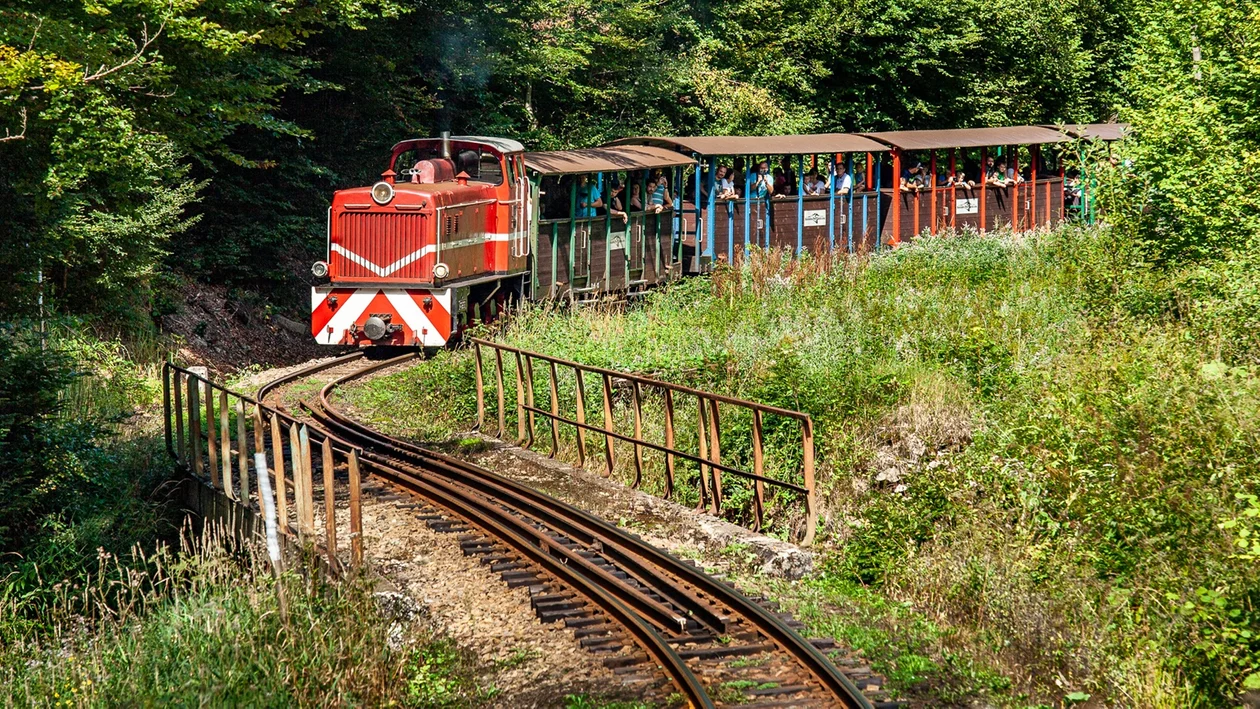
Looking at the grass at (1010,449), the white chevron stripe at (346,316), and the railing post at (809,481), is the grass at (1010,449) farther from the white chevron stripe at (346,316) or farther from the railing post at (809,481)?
the white chevron stripe at (346,316)

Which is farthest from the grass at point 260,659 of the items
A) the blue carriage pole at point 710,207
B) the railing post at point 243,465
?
the blue carriage pole at point 710,207

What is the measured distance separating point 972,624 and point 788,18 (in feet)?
89.4

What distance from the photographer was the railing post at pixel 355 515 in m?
8.33

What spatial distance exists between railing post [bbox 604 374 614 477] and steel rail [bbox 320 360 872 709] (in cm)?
107

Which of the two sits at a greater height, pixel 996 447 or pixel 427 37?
pixel 427 37

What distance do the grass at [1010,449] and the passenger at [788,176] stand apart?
6.94 m

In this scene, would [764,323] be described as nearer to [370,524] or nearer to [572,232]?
[572,232]

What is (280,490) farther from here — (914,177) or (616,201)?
(914,177)

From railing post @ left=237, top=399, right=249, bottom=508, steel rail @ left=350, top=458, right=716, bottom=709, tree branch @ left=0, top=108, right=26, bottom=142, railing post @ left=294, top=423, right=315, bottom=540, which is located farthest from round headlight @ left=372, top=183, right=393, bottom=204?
railing post @ left=294, top=423, right=315, bottom=540

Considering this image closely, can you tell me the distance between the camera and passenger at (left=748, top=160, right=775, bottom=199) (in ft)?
73.8

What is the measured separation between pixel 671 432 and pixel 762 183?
41.2 ft

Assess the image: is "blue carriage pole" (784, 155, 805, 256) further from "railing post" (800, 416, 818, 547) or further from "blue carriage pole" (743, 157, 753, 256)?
"railing post" (800, 416, 818, 547)

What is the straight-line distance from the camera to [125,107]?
47.1ft

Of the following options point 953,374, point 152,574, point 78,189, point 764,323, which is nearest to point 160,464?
point 152,574
